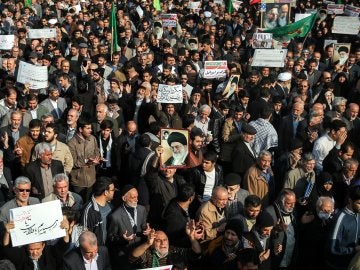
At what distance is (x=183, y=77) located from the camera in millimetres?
10492

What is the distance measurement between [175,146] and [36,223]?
222 cm

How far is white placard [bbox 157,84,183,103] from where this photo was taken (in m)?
9.21

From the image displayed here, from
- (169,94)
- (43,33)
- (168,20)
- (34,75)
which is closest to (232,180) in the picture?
(169,94)

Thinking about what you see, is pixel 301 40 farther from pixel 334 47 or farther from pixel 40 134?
pixel 40 134

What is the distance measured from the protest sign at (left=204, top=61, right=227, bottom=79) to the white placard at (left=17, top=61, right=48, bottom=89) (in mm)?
3165

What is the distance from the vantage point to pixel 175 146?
7.11 meters

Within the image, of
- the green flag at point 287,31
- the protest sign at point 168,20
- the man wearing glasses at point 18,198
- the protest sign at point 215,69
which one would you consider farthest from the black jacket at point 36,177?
the protest sign at point 168,20

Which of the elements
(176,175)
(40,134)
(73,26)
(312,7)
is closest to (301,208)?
(176,175)

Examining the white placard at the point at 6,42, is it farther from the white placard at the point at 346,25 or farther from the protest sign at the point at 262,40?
the white placard at the point at 346,25

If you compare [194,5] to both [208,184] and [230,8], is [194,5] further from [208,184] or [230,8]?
[208,184]

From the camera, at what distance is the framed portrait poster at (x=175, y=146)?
7.01 m

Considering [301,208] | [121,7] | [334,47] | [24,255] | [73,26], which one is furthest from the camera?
[121,7]

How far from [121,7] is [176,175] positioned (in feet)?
45.6

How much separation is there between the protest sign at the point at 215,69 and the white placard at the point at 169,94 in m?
2.25
